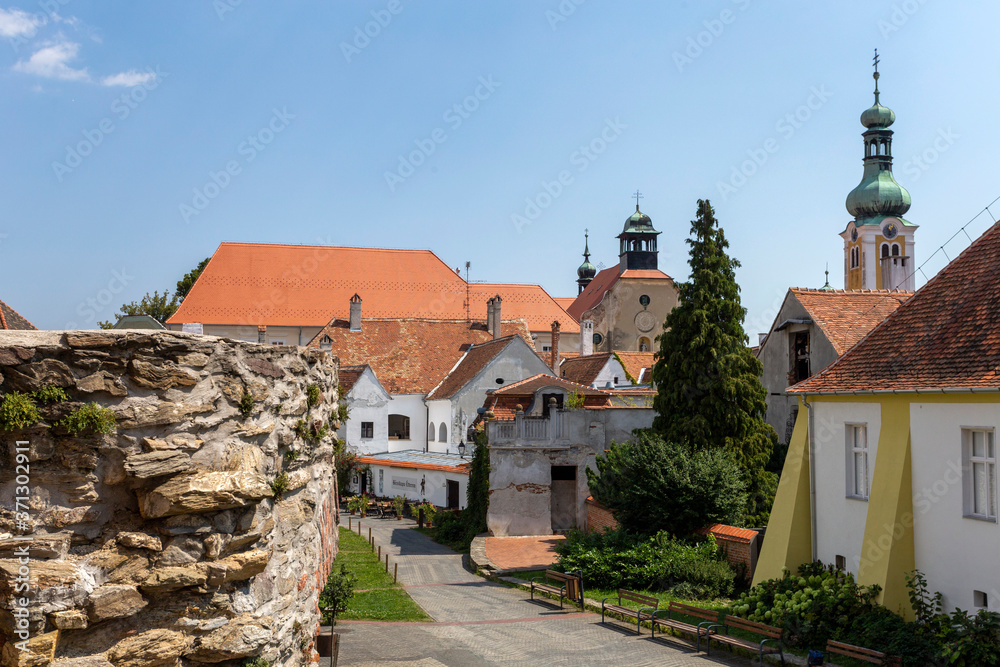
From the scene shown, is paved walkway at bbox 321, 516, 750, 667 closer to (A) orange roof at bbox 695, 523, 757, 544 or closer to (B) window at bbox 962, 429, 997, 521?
(A) orange roof at bbox 695, 523, 757, 544

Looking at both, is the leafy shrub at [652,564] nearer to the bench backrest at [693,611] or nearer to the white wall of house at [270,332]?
the bench backrest at [693,611]

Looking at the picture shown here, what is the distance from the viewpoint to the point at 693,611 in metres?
15.4

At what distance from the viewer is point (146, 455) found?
471cm

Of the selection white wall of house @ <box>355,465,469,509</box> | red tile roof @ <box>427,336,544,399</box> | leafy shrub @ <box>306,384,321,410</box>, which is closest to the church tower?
red tile roof @ <box>427,336,544,399</box>

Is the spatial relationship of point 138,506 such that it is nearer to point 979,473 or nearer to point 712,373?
point 979,473

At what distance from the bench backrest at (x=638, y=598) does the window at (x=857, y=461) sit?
4.35 metres

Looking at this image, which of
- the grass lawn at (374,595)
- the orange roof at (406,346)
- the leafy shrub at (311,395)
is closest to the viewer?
the leafy shrub at (311,395)

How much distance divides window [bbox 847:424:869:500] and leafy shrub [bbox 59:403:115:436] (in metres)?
14.2

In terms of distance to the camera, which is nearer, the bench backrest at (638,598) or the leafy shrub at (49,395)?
the leafy shrub at (49,395)

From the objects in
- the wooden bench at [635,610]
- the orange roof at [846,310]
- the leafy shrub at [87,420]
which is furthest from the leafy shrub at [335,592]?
the orange roof at [846,310]

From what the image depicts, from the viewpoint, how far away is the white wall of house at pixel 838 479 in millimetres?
15320

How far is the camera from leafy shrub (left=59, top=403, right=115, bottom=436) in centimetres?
454

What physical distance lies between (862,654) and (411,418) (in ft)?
109

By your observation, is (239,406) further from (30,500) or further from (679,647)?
(679,647)
